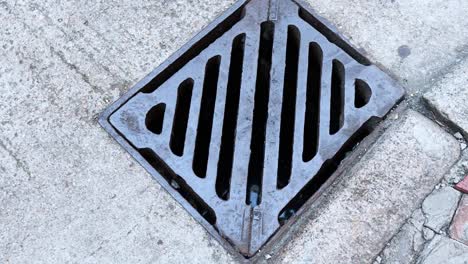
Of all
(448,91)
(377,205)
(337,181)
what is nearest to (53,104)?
(337,181)

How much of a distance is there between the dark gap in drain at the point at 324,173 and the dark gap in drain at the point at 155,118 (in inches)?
20.8

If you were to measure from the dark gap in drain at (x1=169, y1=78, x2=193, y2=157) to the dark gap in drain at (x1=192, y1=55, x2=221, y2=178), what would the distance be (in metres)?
0.05

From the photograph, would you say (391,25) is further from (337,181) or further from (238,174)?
(238,174)

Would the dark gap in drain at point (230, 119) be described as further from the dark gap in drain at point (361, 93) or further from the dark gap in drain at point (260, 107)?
the dark gap in drain at point (361, 93)

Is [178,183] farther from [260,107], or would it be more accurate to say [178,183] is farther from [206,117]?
[260,107]

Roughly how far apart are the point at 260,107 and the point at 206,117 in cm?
20

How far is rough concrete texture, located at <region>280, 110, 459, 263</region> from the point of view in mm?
1703

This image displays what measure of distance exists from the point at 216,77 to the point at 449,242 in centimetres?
97

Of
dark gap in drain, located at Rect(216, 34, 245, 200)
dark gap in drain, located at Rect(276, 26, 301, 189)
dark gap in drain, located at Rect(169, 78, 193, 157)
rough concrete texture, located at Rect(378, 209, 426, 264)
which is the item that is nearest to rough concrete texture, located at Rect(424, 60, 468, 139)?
rough concrete texture, located at Rect(378, 209, 426, 264)

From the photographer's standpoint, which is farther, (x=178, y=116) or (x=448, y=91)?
(x=178, y=116)

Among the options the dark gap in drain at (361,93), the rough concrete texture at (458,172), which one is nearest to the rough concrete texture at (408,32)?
the dark gap in drain at (361,93)

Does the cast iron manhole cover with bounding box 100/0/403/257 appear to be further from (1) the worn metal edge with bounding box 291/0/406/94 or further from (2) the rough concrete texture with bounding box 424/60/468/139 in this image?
(2) the rough concrete texture with bounding box 424/60/468/139

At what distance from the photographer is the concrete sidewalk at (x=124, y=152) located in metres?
1.73

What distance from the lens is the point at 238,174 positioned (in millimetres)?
1825
